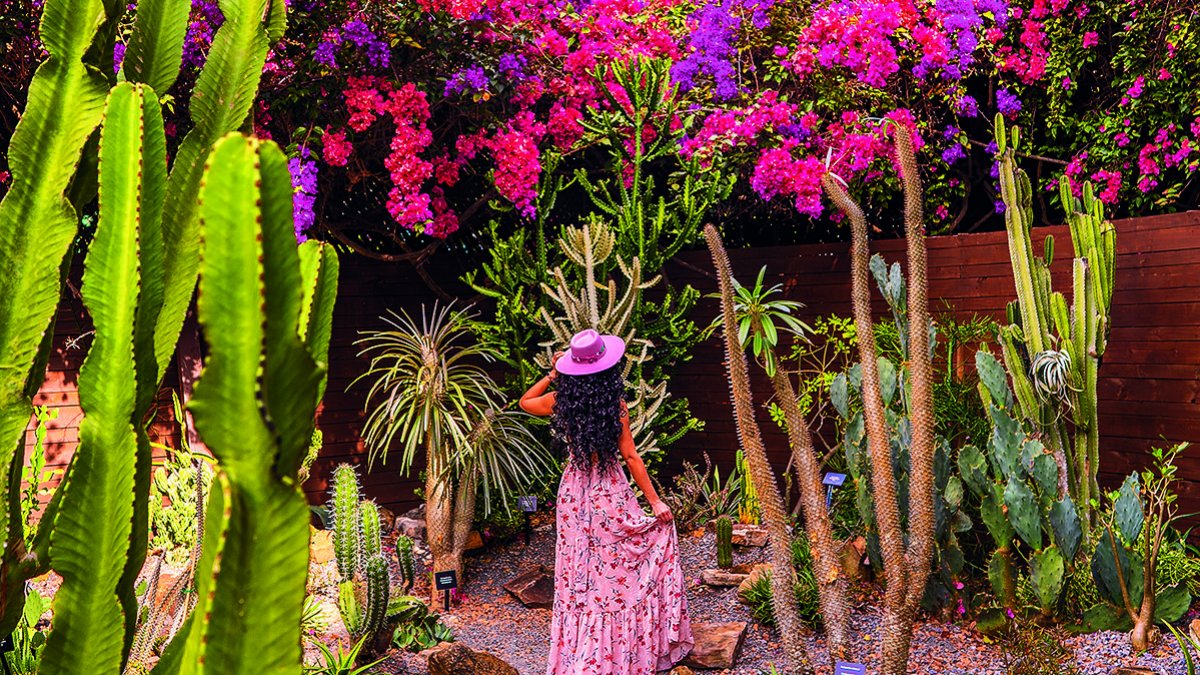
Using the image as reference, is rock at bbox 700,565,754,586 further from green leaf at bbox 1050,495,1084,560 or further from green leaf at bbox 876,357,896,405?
green leaf at bbox 1050,495,1084,560

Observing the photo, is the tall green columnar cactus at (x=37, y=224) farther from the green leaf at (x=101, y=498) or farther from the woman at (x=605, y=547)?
the woman at (x=605, y=547)

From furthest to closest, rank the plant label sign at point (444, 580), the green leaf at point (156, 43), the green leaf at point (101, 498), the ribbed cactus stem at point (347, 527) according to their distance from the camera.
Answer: the plant label sign at point (444, 580) < the ribbed cactus stem at point (347, 527) < the green leaf at point (156, 43) < the green leaf at point (101, 498)

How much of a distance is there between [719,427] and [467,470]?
1.89m

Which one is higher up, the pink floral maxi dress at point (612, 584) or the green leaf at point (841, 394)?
the green leaf at point (841, 394)

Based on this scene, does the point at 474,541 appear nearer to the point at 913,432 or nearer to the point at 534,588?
the point at 534,588

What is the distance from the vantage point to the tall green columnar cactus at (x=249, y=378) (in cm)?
105

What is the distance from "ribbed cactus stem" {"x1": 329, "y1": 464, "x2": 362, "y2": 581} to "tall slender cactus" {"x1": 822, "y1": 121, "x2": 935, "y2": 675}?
2566 millimetres

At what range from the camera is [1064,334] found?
488 centimetres

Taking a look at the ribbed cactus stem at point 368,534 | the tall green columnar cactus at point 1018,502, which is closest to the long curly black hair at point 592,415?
the ribbed cactus stem at point 368,534

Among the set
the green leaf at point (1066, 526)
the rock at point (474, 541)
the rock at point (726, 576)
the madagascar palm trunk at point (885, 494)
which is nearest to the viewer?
the madagascar palm trunk at point (885, 494)

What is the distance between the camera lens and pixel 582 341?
4.76 meters

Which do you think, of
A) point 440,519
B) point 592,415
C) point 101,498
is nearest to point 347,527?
point 440,519

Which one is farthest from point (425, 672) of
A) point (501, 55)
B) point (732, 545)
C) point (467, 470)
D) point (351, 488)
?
point (501, 55)

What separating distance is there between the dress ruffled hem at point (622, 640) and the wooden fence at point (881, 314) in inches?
90.9
